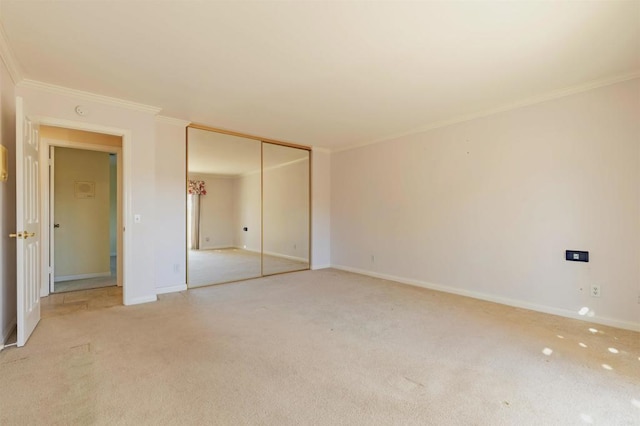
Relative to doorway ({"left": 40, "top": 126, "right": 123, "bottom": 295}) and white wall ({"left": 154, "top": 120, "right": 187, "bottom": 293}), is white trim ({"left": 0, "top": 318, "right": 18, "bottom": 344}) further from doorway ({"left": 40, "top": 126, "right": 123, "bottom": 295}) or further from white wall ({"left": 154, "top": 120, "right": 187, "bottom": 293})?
doorway ({"left": 40, "top": 126, "right": 123, "bottom": 295})

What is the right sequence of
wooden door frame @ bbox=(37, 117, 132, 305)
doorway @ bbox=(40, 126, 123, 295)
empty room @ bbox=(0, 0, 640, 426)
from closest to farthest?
empty room @ bbox=(0, 0, 640, 426), wooden door frame @ bbox=(37, 117, 132, 305), doorway @ bbox=(40, 126, 123, 295)

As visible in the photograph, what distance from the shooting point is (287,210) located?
5914 mm

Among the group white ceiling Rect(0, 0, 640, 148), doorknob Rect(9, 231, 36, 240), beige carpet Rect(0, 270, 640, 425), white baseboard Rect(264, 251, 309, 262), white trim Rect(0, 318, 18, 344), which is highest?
white ceiling Rect(0, 0, 640, 148)

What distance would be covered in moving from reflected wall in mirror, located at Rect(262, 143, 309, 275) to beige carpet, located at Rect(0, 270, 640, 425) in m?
2.39

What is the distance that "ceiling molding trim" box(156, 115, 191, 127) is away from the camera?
4008 mm

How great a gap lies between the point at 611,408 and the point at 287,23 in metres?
3.08

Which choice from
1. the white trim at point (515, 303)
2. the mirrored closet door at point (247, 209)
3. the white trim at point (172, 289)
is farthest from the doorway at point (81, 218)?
the white trim at point (515, 303)

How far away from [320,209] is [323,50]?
12.3 ft

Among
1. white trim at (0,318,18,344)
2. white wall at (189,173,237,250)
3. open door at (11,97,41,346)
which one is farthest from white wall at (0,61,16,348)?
white wall at (189,173,237,250)

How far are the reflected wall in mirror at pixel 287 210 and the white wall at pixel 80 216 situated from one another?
8.99ft

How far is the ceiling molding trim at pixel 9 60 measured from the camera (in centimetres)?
223

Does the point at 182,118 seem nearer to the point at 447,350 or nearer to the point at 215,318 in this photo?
the point at 215,318

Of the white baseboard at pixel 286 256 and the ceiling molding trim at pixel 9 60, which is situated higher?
the ceiling molding trim at pixel 9 60

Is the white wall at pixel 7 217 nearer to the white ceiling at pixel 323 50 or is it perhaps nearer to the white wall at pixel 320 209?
the white ceiling at pixel 323 50
